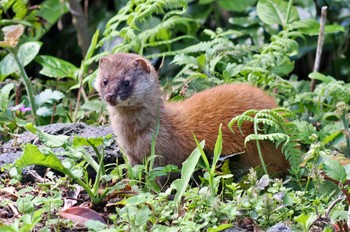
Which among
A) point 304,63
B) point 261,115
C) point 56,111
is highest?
point 261,115

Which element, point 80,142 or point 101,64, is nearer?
point 80,142

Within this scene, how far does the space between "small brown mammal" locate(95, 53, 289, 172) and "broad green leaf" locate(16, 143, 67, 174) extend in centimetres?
85

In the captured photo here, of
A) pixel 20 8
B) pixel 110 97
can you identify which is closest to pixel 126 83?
pixel 110 97

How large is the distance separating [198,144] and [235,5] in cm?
384

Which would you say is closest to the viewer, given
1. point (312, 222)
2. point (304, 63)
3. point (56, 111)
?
point (312, 222)

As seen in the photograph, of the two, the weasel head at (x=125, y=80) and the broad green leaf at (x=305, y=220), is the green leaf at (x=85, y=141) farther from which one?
the broad green leaf at (x=305, y=220)

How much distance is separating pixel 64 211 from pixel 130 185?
0.46m

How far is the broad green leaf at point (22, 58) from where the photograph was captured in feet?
19.9

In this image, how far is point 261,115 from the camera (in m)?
4.56

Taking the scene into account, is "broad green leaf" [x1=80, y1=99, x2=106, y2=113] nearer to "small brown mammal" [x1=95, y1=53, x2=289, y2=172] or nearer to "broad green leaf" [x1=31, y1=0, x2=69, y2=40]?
"small brown mammal" [x1=95, y1=53, x2=289, y2=172]

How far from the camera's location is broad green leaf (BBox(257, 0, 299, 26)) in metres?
6.35

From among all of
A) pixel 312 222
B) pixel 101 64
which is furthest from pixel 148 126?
pixel 312 222

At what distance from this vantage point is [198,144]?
4.08m

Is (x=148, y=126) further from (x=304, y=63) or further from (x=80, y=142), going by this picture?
(x=304, y=63)
